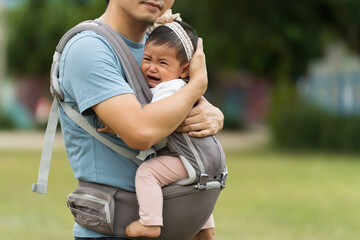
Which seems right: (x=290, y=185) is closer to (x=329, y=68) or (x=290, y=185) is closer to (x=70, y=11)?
(x=329, y=68)

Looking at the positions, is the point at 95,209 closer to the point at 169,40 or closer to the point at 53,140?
the point at 53,140

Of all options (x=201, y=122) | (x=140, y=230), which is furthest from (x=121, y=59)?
(x=140, y=230)

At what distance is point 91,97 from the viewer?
2.64 metres

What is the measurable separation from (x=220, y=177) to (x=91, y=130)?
0.55 meters

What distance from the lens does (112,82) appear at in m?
2.64

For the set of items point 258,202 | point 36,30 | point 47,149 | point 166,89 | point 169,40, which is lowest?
point 36,30

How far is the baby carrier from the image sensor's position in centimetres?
273

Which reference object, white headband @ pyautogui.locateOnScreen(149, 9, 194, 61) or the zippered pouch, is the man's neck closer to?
white headband @ pyautogui.locateOnScreen(149, 9, 194, 61)

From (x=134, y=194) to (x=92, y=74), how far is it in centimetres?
53

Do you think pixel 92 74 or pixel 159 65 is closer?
pixel 92 74

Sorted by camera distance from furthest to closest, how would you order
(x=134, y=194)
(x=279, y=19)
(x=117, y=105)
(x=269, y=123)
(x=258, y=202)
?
(x=269, y=123)
(x=279, y=19)
(x=258, y=202)
(x=134, y=194)
(x=117, y=105)

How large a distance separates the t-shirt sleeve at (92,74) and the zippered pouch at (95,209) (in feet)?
1.13

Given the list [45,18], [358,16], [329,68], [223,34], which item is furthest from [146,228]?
[45,18]

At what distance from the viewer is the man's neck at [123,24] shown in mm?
2924
